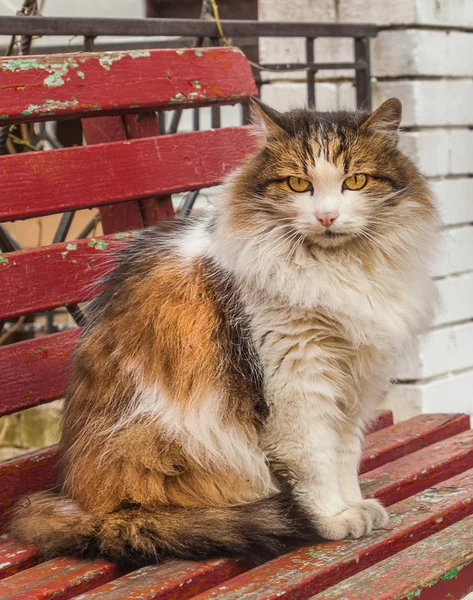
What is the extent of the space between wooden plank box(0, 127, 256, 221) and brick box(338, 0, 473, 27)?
Result: 4.11 feet

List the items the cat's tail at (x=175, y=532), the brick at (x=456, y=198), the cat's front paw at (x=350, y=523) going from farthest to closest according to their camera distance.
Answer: the brick at (x=456, y=198)
the cat's front paw at (x=350, y=523)
the cat's tail at (x=175, y=532)

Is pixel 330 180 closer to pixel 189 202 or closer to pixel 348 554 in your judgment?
pixel 348 554

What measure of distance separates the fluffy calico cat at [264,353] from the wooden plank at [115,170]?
1.55 feet

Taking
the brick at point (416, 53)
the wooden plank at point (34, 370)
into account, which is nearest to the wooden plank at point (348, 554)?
the wooden plank at point (34, 370)

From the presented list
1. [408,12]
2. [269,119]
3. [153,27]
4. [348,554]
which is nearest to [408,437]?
[348,554]

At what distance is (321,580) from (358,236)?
0.75 m

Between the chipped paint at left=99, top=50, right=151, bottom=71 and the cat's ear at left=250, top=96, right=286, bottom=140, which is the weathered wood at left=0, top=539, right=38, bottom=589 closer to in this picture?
the cat's ear at left=250, top=96, right=286, bottom=140

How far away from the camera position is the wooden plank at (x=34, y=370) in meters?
2.47

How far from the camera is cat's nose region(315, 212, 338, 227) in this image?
2.03m

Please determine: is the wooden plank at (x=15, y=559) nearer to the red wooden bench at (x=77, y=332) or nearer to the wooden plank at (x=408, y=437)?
the red wooden bench at (x=77, y=332)

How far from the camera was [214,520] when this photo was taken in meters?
2.00

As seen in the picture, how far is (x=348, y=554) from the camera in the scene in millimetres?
1969

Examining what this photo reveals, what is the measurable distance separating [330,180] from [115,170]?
2.80ft

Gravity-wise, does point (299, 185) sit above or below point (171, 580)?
above
